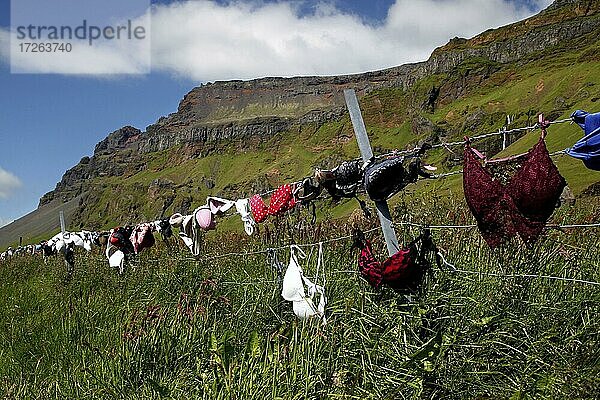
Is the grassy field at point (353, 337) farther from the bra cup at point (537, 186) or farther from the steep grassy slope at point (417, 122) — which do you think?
the steep grassy slope at point (417, 122)

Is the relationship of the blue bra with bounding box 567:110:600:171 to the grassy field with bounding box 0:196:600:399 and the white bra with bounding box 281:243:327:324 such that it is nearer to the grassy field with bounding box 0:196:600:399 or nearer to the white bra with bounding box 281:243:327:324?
the grassy field with bounding box 0:196:600:399

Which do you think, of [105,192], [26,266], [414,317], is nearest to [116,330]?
[414,317]

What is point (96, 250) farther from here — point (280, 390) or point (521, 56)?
point (521, 56)

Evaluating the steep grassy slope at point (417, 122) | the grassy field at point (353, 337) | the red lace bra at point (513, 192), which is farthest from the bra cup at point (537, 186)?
the steep grassy slope at point (417, 122)

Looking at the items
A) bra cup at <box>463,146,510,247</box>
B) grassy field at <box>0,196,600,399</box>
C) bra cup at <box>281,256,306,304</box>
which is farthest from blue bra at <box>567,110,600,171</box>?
bra cup at <box>281,256,306,304</box>

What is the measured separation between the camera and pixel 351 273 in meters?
3.67

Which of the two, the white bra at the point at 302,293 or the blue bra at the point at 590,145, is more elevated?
the blue bra at the point at 590,145

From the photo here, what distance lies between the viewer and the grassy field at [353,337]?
2.40 meters

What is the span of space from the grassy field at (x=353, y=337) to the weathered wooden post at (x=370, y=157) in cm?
25

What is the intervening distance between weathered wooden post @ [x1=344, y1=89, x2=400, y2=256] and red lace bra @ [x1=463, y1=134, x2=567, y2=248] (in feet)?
1.60

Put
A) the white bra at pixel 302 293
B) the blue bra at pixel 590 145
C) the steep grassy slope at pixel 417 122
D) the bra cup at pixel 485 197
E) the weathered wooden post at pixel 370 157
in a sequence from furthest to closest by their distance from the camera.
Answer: the steep grassy slope at pixel 417 122
the white bra at pixel 302 293
the weathered wooden post at pixel 370 157
the bra cup at pixel 485 197
the blue bra at pixel 590 145

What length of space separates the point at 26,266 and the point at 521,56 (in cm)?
15861

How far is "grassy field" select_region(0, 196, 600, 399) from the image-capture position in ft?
7.88

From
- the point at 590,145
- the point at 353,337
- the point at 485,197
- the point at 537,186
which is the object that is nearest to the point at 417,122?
the point at 353,337
